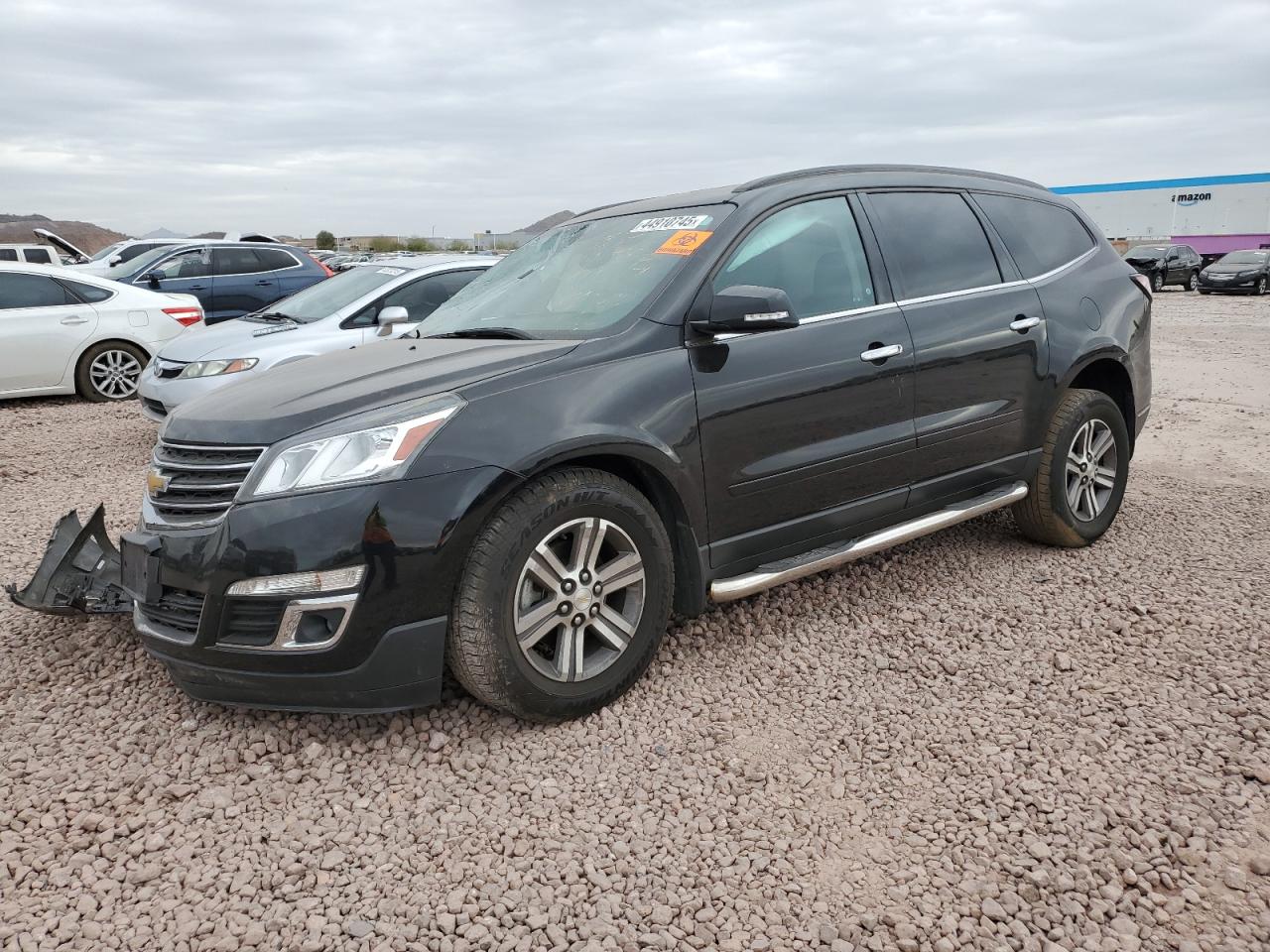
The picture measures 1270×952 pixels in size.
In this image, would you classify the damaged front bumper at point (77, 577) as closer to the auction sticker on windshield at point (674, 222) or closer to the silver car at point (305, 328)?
the auction sticker on windshield at point (674, 222)

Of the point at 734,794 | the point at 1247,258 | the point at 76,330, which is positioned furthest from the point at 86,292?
the point at 1247,258

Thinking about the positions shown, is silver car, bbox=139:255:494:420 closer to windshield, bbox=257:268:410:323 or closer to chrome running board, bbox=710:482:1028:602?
windshield, bbox=257:268:410:323

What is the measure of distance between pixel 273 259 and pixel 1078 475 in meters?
11.8

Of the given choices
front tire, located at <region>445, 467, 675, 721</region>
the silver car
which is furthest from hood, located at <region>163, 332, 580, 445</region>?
the silver car

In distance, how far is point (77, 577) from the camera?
3.72 meters

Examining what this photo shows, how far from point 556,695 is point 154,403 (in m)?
5.93

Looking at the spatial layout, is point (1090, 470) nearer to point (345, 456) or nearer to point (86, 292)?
point (345, 456)

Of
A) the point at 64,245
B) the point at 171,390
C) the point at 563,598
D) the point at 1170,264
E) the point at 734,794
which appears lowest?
the point at 734,794

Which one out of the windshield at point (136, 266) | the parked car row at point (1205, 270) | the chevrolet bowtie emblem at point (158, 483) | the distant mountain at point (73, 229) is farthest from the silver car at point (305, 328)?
the distant mountain at point (73, 229)

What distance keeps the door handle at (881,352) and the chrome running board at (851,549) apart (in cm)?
70

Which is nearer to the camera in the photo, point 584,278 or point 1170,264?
point 584,278

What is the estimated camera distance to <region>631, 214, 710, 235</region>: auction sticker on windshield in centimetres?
378

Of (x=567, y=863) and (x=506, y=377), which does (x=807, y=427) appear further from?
(x=567, y=863)

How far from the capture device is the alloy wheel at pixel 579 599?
306cm
